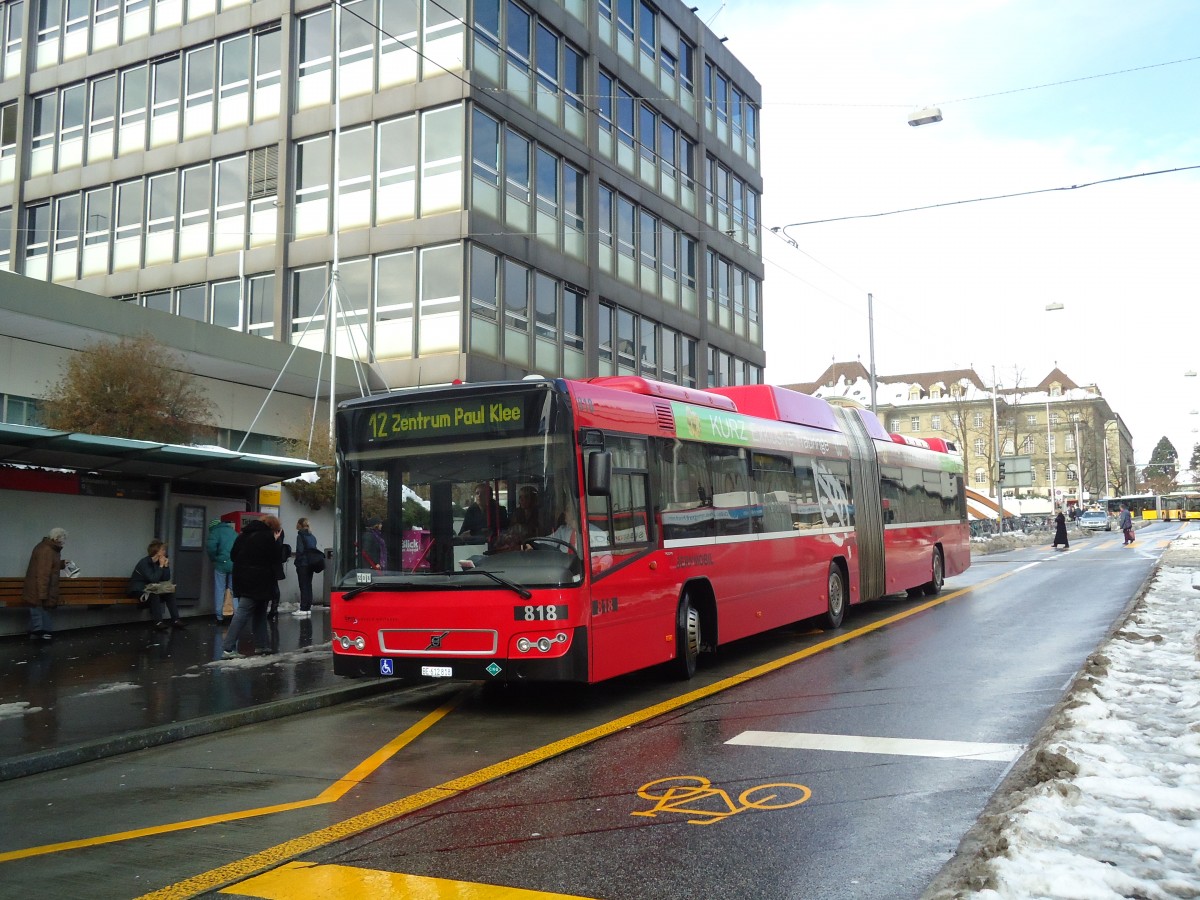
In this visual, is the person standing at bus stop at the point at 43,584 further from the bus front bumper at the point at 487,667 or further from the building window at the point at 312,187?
the building window at the point at 312,187

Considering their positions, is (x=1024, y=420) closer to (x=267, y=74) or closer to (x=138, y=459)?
(x=267, y=74)

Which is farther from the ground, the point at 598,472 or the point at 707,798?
the point at 598,472

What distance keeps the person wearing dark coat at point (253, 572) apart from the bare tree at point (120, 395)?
5739 mm

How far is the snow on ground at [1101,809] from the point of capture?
4.06 meters

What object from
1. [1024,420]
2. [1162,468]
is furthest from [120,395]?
[1162,468]

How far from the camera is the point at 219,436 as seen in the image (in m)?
23.6

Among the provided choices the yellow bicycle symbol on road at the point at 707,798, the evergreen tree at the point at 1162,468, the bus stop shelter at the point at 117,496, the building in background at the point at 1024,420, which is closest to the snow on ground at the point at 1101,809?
the yellow bicycle symbol on road at the point at 707,798

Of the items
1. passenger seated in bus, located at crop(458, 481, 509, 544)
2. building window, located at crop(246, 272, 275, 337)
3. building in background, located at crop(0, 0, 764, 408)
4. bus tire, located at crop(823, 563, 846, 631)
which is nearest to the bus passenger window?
passenger seated in bus, located at crop(458, 481, 509, 544)

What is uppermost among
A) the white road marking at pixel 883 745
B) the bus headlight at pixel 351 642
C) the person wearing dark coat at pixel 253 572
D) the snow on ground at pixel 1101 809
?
the person wearing dark coat at pixel 253 572

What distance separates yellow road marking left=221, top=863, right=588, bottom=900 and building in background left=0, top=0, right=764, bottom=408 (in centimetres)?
2048

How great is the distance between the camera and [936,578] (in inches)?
801

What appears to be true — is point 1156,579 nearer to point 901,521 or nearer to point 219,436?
point 901,521

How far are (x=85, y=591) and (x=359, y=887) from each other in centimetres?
1285

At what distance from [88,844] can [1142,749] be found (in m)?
5.90
